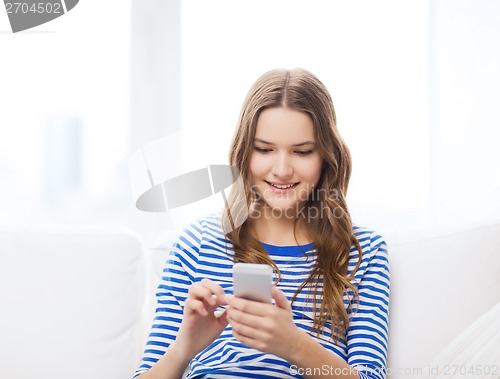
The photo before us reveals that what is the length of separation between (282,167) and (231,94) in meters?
0.80

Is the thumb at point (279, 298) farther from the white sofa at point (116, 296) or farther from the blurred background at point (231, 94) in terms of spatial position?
the blurred background at point (231, 94)

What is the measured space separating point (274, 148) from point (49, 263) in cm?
55

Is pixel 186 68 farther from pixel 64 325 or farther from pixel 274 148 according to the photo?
pixel 64 325

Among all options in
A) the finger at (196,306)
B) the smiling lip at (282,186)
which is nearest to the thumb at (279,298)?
the finger at (196,306)

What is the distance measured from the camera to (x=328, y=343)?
1.03m

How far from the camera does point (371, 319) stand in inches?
41.5

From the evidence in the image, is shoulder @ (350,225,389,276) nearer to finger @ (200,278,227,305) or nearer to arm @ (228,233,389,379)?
arm @ (228,233,389,379)

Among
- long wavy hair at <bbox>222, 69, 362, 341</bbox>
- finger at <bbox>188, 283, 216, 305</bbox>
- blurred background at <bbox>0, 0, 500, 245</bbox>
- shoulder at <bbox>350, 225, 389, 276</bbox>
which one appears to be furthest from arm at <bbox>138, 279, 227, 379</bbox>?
blurred background at <bbox>0, 0, 500, 245</bbox>

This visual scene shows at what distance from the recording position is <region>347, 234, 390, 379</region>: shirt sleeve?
1.01 meters

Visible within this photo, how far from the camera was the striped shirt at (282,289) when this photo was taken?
992 mm

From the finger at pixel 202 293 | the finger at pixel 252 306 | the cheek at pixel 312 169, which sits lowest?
the finger at pixel 252 306

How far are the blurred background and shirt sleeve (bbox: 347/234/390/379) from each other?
0.61 meters

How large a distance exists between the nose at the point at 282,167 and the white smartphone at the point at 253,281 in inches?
12.7

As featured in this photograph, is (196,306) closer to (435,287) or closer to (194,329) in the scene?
(194,329)
